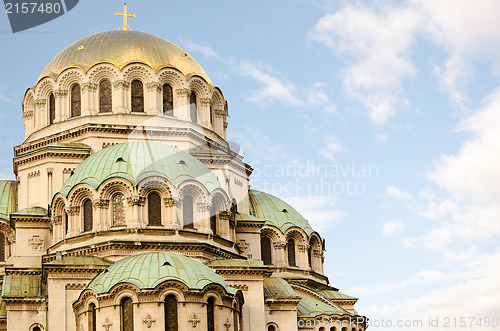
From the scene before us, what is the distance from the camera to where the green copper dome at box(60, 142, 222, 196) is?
124ft

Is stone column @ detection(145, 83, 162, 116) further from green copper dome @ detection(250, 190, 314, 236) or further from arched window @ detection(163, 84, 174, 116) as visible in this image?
green copper dome @ detection(250, 190, 314, 236)

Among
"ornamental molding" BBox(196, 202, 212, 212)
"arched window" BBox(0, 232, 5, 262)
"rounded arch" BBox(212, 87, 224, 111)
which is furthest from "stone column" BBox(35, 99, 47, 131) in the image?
"ornamental molding" BBox(196, 202, 212, 212)

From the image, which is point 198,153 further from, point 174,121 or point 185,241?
point 185,241

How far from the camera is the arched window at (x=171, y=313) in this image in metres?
33.0

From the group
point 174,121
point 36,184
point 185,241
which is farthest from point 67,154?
point 185,241

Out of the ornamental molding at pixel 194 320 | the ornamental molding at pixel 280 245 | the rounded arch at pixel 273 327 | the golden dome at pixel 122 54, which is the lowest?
the ornamental molding at pixel 194 320

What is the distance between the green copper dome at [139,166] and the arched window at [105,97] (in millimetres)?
4205

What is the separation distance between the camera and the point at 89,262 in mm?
36156

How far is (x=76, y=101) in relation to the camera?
44.4m

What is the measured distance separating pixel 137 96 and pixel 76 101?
2790 millimetres

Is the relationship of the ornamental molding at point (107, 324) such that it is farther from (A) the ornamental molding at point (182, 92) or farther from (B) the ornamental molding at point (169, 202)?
(A) the ornamental molding at point (182, 92)

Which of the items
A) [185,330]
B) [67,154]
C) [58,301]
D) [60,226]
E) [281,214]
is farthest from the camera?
[281,214]

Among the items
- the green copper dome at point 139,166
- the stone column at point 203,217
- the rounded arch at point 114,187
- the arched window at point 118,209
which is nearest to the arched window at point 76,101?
the green copper dome at point 139,166

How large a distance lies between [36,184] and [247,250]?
9.53m
